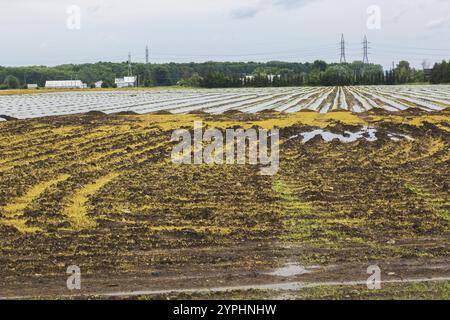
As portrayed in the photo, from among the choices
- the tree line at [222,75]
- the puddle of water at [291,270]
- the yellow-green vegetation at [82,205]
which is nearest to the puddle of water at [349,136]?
the yellow-green vegetation at [82,205]

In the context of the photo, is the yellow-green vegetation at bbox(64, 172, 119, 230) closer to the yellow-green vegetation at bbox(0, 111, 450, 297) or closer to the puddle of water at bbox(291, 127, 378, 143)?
the yellow-green vegetation at bbox(0, 111, 450, 297)

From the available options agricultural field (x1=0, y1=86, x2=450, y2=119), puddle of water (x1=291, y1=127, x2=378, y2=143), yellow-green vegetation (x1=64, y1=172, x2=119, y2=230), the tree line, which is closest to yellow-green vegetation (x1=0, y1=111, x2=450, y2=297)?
yellow-green vegetation (x1=64, y1=172, x2=119, y2=230)

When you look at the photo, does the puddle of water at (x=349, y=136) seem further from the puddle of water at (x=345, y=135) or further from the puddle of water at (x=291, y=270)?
the puddle of water at (x=291, y=270)

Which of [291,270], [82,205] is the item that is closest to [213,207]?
[82,205]

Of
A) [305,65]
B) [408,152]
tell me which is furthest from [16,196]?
[305,65]

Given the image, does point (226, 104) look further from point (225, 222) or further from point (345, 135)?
point (225, 222)

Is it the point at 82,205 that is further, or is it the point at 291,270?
the point at 82,205
